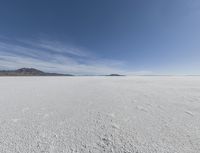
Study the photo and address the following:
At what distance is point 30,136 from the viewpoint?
5.20ft

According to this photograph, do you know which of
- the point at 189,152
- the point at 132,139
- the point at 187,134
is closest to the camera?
the point at 189,152

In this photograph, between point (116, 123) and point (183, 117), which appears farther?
→ point (183, 117)

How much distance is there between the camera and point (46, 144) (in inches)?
55.9

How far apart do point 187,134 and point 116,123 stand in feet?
3.54

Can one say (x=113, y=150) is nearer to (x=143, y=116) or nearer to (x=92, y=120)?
(x=92, y=120)

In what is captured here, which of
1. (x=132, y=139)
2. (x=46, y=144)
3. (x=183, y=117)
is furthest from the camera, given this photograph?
(x=183, y=117)

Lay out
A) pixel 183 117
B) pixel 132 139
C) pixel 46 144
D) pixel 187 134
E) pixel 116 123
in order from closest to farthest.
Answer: pixel 46 144 → pixel 132 139 → pixel 187 134 → pixel 116 123 → pixel 183 117

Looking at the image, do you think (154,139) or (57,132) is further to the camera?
(57,132)

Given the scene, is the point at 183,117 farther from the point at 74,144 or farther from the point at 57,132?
the point at 57,132

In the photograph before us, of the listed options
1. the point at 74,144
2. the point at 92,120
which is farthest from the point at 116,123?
the point at 74,144

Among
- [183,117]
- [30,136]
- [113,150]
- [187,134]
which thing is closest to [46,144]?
[30,136]

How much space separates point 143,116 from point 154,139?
80 centimetres

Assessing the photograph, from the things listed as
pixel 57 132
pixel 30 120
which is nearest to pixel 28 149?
pixel 57 132

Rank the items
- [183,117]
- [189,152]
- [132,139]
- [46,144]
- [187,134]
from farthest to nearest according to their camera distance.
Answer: [183,117], [187,134], [132,139], [46,144], [189,152]
